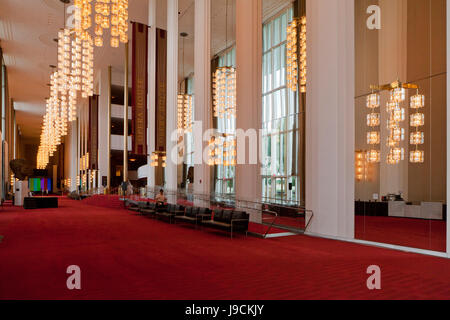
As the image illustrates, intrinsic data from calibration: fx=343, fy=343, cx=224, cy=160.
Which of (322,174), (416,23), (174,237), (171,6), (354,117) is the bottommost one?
(174,237)

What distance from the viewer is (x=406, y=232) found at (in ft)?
29.7

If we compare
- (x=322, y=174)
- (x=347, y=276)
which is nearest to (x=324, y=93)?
(x=322, y=174)

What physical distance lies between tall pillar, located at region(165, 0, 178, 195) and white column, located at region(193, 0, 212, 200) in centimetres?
249

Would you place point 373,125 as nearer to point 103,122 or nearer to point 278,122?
point 278,122

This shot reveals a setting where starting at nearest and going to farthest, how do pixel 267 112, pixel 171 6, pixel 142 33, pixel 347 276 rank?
1. pixel 347 276
2. pixel 142 33
3. pixel 171 6
4. pixel 267 112

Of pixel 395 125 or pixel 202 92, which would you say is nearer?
pixel 395 125

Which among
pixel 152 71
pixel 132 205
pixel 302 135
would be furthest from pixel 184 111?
pixel 302 135

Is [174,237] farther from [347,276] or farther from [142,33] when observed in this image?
[142,33]

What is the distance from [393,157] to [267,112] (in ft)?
32.3

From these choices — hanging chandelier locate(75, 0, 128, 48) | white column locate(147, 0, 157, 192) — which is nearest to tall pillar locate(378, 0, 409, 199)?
hanging chandelier locate(75, 0, 128, 48)

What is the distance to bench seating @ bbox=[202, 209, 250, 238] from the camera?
8.64m

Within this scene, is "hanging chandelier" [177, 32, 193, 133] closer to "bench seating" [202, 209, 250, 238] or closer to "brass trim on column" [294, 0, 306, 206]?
"brass trim on column" [294, 0, 306, 206]

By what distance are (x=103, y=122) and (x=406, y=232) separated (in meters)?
25.2

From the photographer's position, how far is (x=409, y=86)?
9555mm
